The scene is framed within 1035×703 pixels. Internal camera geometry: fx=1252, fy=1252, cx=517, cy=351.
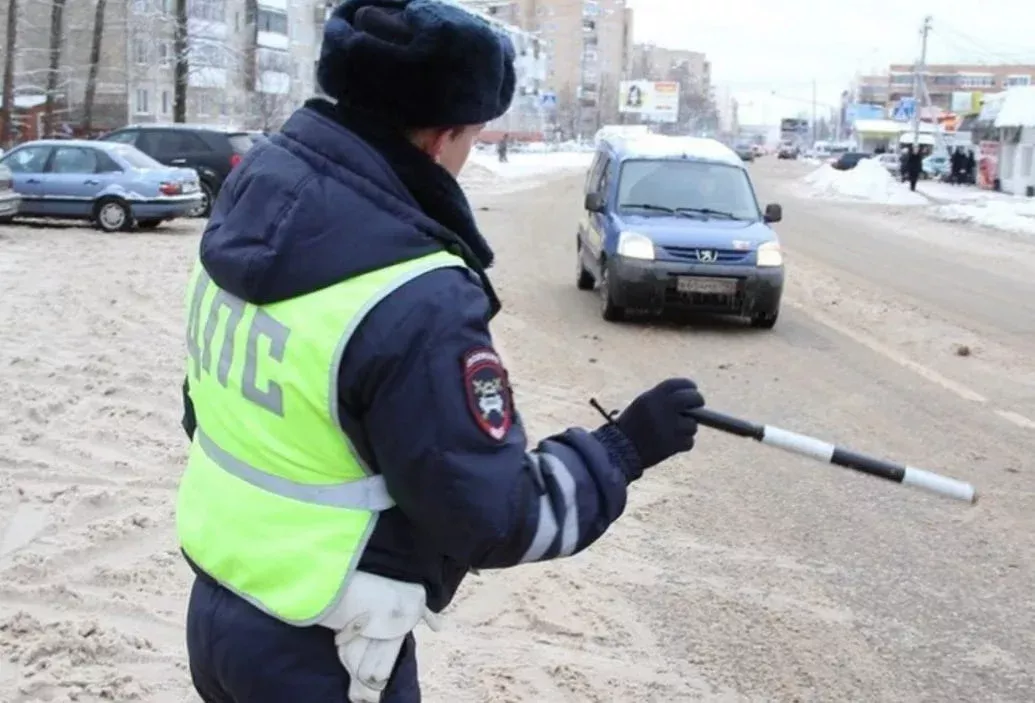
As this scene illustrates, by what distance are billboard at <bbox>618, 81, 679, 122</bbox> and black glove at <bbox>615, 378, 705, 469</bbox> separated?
452ft

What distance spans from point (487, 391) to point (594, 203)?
39.1 feet

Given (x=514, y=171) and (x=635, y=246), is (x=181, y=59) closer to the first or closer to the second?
(x=514, y=171)

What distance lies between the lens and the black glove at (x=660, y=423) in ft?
6.93

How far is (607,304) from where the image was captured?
41.2 ft

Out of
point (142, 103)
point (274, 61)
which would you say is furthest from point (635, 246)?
point (274, 61)

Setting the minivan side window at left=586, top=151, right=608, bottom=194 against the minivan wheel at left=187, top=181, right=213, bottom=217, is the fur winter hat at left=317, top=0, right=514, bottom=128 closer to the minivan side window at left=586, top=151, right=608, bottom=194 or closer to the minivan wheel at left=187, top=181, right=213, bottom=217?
the minivan side window at left=586, top=151, right=608, bottom=194

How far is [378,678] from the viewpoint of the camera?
1.98 m

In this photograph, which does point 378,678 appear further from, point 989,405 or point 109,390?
point 989,405

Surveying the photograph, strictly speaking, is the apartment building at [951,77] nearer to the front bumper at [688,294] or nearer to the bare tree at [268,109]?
the bare tree at [268,109]

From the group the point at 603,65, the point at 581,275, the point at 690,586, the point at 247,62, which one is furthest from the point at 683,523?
the point at 603,65

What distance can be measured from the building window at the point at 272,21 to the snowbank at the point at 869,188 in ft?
132

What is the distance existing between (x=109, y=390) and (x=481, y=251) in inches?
262

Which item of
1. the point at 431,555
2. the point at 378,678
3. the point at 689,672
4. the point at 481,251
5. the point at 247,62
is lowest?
the point at 689,672

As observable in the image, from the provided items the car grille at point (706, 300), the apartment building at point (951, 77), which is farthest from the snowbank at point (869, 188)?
the apartment building at point (951, 77)
